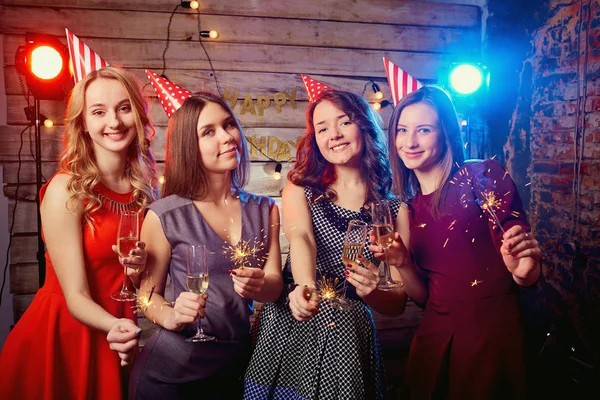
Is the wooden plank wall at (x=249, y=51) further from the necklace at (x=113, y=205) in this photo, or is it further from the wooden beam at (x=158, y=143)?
the necklace at (x=113, y=205)

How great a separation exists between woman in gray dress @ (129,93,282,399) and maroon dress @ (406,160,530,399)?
635 mm

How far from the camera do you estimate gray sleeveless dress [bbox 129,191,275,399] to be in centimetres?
188

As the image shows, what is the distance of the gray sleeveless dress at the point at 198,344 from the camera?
1.88 m

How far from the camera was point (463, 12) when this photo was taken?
4074 millimetres

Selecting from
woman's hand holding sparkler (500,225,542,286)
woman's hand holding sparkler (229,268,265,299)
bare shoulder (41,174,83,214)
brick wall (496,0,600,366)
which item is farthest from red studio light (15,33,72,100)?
brick wall (496,0,600,366)

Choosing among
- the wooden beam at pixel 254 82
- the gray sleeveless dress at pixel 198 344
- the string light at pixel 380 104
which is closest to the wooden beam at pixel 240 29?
the wooden beam at pixel 254 82

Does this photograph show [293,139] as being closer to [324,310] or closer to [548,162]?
[548,162]

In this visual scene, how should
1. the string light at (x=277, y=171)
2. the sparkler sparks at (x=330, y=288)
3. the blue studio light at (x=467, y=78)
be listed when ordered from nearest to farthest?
the sparkler sparks at (x=330, y=288)
the string light at (x=277, y=171)
the blue studio light at (x=467, y=78)

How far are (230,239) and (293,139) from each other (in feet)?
6.45

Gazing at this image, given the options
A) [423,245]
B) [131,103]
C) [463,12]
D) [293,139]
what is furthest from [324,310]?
[463,12]

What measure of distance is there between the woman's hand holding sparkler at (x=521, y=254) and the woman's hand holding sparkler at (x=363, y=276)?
1.49 feet

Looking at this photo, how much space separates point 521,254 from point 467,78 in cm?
235

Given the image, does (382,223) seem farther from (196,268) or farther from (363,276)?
(196,268)

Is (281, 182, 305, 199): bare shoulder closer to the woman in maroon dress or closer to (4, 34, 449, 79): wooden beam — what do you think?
the woman in maroon dress
